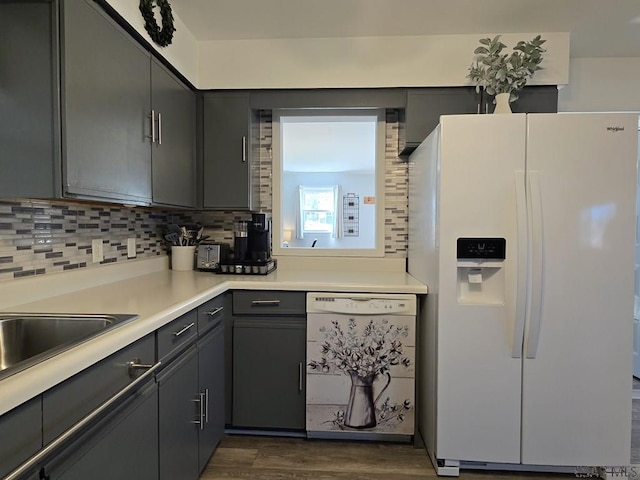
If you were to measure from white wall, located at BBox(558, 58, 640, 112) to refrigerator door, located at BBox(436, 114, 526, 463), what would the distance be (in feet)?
3.71

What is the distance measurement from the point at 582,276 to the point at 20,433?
206 centimetres

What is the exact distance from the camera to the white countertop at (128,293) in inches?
32.7

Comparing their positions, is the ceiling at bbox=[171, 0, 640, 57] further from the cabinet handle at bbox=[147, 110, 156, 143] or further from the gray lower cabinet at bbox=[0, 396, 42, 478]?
the gray lower cabinet at bbox=[0, 396, 42, 478]

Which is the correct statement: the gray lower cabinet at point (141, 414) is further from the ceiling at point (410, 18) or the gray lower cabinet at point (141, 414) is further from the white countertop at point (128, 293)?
the ceiling at point (410, 18)

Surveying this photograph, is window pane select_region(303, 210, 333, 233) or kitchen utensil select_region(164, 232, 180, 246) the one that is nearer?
kitchen utensil select_region(164, 232, 180, 246)

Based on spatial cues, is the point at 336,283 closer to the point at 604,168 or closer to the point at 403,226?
the point at 403,226

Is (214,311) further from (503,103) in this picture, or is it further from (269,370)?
(503,103)

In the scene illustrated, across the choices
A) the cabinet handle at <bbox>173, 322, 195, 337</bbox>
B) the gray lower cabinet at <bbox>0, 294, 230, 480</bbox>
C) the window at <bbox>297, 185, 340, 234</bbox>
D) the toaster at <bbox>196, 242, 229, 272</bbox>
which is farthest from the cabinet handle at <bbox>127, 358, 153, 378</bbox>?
the window at <bbox>297, 185, 340, 234</bbox>

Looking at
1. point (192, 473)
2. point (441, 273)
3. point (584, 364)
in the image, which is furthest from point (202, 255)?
point (584, 364)

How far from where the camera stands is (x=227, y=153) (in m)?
2.45

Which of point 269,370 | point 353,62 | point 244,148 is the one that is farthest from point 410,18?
point 269,370

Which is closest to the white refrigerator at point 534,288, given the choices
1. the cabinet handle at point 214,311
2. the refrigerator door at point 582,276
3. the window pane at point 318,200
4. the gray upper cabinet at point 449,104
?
the refrigerator door at point 582,276

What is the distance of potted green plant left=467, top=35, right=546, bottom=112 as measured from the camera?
2.06 m

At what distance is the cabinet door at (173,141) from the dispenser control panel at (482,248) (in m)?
1.51
